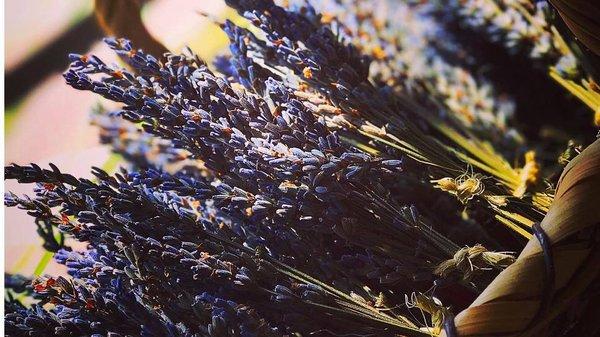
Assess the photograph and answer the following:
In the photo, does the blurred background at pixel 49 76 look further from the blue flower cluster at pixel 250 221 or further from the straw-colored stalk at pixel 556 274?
the straw-colored stalk at pixel 556 274

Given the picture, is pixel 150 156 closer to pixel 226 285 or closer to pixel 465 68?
pixel 226 285

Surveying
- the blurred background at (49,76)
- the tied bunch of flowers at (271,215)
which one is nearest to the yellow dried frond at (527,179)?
the tied bunch of flowers at (271,215)

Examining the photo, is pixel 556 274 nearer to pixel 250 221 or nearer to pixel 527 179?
pixel 527 179

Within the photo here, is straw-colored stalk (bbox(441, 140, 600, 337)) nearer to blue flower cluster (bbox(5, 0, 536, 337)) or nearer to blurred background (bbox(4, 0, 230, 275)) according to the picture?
blue flower cluster (bbox(5, 0, 536, 337))

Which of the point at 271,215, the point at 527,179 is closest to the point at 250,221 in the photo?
the point at 271,215

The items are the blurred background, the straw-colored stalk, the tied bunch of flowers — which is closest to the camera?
the straw-colored stalk

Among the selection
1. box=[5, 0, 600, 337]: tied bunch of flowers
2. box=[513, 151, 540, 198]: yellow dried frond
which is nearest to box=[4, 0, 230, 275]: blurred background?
box=[5, 0, 600, 337]: tied bunch of flowers
